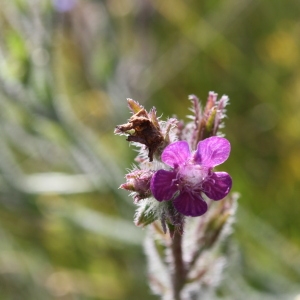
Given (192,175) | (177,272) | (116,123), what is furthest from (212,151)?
(116,123)

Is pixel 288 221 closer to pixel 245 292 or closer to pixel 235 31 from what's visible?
pixel 245 292

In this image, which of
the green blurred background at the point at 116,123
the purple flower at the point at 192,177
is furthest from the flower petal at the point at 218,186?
the green blurred background at the point at 116,123

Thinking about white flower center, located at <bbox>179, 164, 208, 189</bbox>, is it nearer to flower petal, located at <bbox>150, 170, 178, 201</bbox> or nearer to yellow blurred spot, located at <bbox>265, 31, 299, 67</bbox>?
flower petal, located at <bbox>150, 170, 178, 201</bbox>

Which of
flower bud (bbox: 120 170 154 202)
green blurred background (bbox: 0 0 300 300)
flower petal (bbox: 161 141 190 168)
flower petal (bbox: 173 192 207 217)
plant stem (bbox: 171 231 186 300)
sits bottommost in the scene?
flower petal (bbox: 173 192 207 217)

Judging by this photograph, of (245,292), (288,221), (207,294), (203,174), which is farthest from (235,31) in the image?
(203,174)

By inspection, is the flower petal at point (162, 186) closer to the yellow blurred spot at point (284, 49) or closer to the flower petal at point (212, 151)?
the flower petal at point (212, 151)

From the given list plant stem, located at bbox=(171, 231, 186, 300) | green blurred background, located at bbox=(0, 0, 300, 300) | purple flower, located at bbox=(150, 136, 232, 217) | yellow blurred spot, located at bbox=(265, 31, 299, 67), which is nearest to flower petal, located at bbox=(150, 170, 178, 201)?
purple flower, located at bbox=(150, 136, 232, 217)
